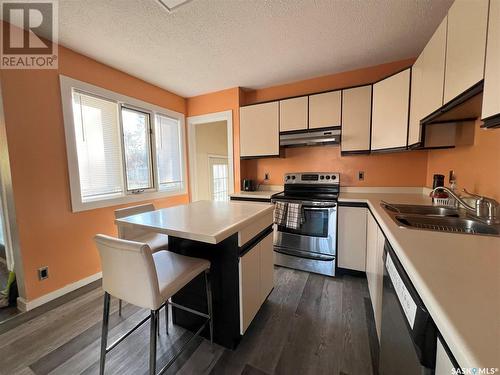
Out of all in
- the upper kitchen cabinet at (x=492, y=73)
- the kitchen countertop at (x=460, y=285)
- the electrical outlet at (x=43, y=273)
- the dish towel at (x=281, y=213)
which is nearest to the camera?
the kitchen countertop at (x=460, y=285)

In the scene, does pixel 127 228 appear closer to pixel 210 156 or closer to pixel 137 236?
pixel 137 236

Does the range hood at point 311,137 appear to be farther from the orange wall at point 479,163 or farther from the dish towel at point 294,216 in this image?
the orange wall at point 479,163

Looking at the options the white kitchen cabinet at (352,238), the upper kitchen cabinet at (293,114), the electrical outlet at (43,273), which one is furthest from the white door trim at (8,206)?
the white kitchen cabinet at (352,238)

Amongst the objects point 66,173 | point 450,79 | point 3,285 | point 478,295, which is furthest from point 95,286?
point 450,79

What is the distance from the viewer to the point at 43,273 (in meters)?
1.95

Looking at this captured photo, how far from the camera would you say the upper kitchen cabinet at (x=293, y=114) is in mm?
2686

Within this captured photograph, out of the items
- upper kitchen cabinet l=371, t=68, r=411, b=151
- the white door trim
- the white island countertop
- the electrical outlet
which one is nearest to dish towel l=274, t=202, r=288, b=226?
the white island countertop

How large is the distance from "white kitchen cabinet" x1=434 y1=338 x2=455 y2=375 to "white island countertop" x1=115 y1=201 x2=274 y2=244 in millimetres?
836

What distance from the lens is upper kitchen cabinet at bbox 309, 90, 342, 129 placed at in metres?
2.51

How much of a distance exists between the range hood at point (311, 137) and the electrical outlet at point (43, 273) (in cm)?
289

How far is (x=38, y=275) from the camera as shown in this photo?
75.4 inches

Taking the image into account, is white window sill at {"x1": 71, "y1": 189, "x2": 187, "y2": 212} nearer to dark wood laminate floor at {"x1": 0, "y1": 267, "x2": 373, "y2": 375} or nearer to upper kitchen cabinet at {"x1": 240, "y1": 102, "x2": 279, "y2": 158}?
dark wood laminate floor at {"x1": 0, "y1": 267, "x2": 373, "y2": 375}

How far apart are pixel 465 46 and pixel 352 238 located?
178cm

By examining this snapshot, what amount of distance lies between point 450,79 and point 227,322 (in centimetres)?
202
